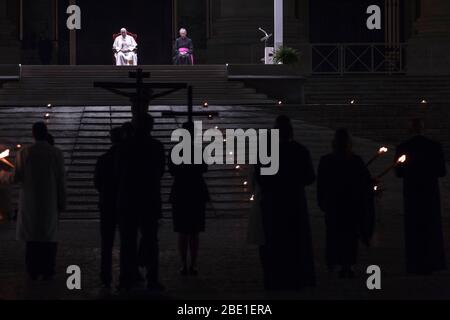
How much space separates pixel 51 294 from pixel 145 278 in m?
1.24

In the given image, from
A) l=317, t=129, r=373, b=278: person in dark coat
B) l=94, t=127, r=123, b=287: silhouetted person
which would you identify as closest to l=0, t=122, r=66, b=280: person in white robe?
l=94, t=127, r=123, b=287: silhouetted person

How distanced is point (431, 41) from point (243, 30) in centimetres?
522

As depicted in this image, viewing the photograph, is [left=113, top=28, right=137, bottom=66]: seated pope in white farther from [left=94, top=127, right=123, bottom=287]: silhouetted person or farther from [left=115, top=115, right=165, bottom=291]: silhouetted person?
[left=115, top=115, right=165, bottom=291]: silhouetted person

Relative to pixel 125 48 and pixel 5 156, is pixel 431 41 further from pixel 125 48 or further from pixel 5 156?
pixel 5 156

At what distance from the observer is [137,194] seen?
12578 mm

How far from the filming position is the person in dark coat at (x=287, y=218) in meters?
13.1

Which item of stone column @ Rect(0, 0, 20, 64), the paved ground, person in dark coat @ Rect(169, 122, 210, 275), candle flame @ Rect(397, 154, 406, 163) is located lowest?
the paved ground

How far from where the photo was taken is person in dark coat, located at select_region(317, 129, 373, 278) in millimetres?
14180

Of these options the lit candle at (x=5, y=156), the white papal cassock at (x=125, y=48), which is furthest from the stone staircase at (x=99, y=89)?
the lit candle at (x=5, y=156)

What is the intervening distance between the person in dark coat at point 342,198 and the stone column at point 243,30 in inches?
872

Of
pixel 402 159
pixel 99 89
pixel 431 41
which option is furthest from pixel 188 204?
pixel 431 41

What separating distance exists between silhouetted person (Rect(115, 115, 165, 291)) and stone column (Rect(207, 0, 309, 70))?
2390 cm

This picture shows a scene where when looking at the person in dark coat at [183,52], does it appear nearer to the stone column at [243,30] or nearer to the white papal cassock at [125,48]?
the white papal cassock at [125,48]

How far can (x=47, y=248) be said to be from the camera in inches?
547
